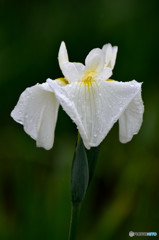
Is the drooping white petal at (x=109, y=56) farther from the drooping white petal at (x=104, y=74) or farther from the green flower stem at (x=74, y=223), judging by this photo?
the green flower stem at (x=74, y=223)

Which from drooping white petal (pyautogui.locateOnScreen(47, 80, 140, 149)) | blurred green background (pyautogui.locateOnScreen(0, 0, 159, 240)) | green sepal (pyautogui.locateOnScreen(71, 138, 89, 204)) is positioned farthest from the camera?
blurred green background (pyautogui.locateOnScreen(0, 0, 159, 240))

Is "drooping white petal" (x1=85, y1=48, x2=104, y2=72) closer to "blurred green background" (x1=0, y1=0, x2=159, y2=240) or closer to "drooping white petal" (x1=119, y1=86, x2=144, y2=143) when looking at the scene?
"drooping white petal" (x1=119, y1=86, x2=144, y2=143)

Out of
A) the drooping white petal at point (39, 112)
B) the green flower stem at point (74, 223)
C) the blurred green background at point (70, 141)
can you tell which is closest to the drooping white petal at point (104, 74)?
the drooping white petal at point (39, 112)

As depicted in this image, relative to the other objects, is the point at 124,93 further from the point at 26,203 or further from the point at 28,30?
the point at 28,30

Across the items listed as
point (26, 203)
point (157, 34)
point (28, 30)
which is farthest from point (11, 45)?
point (26, 203)

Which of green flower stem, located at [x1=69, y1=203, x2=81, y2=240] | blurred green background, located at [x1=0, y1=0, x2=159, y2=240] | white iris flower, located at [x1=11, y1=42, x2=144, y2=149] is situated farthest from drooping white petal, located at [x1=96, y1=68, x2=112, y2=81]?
blurred green background, located at [x1=0, y1=0, x2=159, y2=240]

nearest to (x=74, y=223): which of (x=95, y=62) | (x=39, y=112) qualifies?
(x=39, y=112)

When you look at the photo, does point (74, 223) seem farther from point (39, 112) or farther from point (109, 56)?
point (109, 56)
